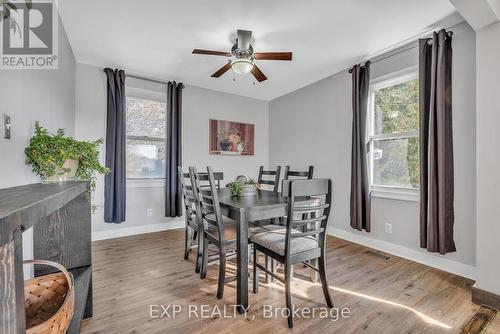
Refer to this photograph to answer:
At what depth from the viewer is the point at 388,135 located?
3.10 metres

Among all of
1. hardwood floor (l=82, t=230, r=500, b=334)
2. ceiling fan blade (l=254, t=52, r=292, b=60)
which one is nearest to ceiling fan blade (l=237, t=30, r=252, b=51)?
ceiling fan blade (l=254, t=52, r=292, b=60)

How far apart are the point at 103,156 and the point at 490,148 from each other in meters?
4.37

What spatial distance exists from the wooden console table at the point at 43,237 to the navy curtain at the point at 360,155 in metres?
2.98

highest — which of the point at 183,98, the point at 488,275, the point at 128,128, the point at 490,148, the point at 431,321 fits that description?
the point at 183,98

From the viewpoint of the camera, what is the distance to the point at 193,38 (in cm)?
A: 272

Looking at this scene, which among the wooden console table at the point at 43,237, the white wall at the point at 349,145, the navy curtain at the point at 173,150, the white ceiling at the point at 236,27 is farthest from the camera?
the navy curtain at the point at 173,150

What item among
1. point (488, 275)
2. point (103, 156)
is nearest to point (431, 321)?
point (488, 275)

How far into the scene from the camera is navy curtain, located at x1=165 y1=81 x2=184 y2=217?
3.90 meters

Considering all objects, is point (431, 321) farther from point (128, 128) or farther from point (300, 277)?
point (128, 128)

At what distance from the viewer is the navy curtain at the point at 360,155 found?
318 cm

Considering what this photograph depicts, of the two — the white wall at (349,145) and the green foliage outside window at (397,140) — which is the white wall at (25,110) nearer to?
the white wall at (349,145)

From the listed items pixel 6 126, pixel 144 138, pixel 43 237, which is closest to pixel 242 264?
pixel 43 237

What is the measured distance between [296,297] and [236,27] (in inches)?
103

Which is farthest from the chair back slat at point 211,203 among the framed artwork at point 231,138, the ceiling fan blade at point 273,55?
the framed artwork at point 231,138
